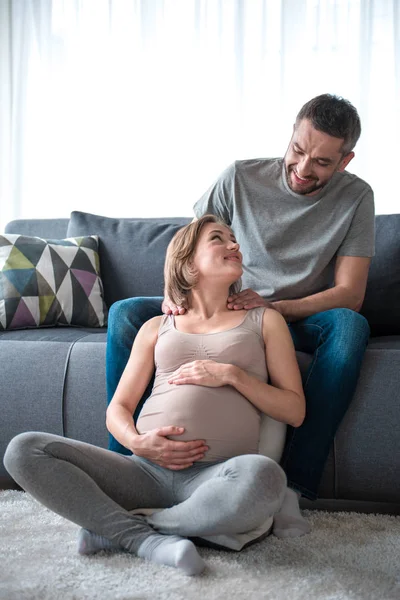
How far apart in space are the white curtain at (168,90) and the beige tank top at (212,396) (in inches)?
75.1

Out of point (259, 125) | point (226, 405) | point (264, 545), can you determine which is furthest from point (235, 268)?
point (259, 125)

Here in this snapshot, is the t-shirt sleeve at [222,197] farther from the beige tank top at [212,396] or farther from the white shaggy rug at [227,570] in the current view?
the white shaggy rug at [227,570]

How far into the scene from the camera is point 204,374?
1645mm

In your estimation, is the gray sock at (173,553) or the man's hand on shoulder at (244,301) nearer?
the gray sock at (173,553)

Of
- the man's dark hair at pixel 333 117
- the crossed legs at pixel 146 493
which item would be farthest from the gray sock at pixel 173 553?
the man's dark hair at pixel 333 117

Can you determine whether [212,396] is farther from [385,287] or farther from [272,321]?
[385,287]

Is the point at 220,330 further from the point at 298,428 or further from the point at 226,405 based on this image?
the point at 298,428

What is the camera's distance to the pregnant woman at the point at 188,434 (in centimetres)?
144

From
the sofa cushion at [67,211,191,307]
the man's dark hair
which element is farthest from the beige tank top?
the sofa cushion at [67,211,191,307]

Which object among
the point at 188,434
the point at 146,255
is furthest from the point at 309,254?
the point at 146,255

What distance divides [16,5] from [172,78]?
1004 millimetres

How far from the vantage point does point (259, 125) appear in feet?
11.6

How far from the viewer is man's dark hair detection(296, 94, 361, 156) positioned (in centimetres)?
205

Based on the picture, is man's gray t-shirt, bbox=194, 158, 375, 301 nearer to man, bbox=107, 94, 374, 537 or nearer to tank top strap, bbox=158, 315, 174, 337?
man, bbox=107, 94, 374, 537
